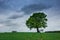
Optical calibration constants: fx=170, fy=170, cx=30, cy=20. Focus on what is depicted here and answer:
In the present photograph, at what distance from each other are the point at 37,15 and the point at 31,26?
7379 millimetres

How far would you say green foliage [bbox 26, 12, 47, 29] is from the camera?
3807 inches

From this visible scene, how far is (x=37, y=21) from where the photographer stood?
96.9 metres

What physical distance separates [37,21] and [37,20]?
649 millimetres

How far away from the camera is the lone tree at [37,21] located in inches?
3807

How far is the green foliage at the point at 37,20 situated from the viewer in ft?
317

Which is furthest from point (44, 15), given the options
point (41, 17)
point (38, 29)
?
point (38, 29)

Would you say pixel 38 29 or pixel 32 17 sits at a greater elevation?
pixel 32 17

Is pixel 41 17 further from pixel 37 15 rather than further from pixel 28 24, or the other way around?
pixel 28 24

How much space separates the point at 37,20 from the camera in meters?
97.2

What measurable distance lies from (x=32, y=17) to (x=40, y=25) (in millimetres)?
6861

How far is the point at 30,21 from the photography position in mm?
98625

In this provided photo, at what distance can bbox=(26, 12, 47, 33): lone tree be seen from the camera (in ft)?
317

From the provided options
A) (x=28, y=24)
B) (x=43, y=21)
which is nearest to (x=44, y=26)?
(x=43, y=21)

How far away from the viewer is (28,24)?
331 ft
